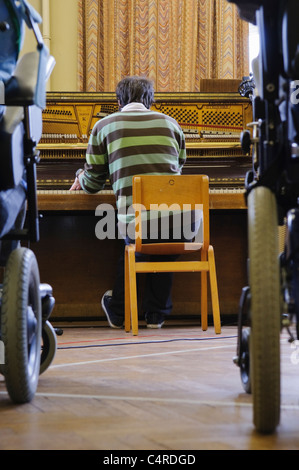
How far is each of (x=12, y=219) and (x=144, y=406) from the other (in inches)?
19.9

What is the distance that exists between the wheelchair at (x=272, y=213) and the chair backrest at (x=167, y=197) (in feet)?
5.67

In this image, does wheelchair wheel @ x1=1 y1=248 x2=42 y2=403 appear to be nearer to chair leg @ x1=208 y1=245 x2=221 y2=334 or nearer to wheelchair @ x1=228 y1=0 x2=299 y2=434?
wheelchair @ x1=228 y1=0 x2=299 y2=434

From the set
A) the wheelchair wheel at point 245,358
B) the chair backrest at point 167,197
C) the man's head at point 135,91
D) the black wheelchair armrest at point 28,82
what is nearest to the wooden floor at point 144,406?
the wheelchair wheel at point 245,358

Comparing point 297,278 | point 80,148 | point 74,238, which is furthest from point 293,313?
point 80,148

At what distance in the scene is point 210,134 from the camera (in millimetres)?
4270

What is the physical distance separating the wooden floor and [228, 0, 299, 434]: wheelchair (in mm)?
108

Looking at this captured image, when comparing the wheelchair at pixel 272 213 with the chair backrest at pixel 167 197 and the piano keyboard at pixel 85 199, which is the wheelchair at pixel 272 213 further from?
the piano keyboard at pixel 85 199

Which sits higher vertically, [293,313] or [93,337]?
[293,313]

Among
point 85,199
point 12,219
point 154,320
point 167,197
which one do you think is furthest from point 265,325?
point 85,199

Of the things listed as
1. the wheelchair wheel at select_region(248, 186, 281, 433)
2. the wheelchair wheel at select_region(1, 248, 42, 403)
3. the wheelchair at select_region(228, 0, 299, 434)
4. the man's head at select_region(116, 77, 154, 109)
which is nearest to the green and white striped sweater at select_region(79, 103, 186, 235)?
the man's head at select_region(116, 77, 154, 109)

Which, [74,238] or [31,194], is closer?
[31,194]
